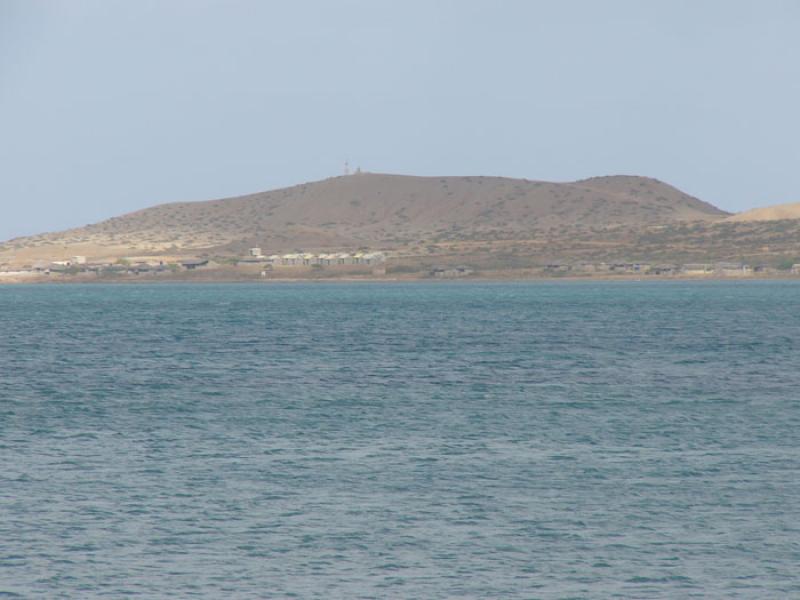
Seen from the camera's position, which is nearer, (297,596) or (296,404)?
(297,596)

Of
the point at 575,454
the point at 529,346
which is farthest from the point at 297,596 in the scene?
the point at 529,346

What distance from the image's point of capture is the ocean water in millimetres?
31078

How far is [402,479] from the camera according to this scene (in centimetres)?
4181

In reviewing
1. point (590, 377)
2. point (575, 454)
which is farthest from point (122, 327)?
point (575, 454)

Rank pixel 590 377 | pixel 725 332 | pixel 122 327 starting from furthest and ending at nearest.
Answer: pixel 122 327 < pixel 725 332 < pixel 590 377

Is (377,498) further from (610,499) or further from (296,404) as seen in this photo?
(296,404)

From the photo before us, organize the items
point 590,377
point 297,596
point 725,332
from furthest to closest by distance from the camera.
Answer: point 725,332, point 590,377, point 297,596

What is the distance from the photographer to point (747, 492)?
1539 inches

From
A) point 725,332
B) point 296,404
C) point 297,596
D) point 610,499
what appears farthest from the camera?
point 725,332

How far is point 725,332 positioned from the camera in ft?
400

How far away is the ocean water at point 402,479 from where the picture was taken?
31.1 metres

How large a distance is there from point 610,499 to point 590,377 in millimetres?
38713

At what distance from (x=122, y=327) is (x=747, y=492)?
111 m

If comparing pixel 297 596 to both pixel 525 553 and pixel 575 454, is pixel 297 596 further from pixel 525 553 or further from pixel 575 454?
pixel 575 454
